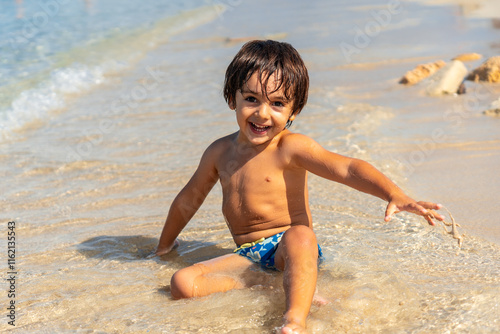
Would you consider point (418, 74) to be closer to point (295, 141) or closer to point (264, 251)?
point (295, 141)

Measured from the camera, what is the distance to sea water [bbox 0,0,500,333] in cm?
246

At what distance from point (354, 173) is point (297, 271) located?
0.49m

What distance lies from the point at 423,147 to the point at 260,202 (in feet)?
6.64

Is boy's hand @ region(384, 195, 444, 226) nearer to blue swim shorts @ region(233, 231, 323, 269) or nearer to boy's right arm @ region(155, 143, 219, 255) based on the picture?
blue swim shorts @ region(233, 231, 323, 269)

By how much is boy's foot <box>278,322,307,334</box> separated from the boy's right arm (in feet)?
3.31

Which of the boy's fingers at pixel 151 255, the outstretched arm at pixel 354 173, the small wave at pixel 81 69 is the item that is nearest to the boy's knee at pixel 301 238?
the outstretched arm at pixel 354 173

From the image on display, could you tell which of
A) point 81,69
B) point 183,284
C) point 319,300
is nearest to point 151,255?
point 183,284

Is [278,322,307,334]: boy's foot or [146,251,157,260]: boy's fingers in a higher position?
[278,322,307,334]: boy's foot

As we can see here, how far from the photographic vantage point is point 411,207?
2.28 m

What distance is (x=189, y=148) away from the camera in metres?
4.75

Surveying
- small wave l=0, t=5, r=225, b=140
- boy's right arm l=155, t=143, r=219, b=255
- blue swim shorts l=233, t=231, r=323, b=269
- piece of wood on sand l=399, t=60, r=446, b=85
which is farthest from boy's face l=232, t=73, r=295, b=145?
piece of wood on sand l=399, t=60, r=446, b=85

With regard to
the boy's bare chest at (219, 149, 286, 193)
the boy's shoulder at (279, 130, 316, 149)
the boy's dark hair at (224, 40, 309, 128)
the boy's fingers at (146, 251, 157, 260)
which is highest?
the boy's dark hair at (224, 40, 309, 128)

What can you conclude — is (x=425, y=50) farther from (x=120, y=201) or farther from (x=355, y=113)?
(x=120, y=201)

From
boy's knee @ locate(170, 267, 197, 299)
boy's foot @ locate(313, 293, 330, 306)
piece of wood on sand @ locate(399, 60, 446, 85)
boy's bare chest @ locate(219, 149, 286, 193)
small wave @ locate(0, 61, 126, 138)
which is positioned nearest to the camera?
boy's foot @ locate(313, 293, 330, 306)
